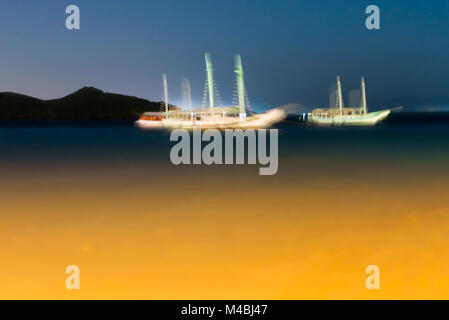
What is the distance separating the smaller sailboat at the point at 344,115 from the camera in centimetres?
7956

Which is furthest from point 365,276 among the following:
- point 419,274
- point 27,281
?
point 27,281

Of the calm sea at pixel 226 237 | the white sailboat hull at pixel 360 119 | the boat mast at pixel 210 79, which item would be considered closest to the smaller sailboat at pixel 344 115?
the white sailboat hull at pixel 360 119

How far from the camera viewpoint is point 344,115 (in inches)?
3285

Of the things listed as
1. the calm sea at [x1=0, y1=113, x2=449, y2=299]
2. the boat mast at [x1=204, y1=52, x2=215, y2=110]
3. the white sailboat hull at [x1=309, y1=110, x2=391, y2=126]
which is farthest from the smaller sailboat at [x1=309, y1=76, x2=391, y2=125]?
the calm sea at [x1=0, y1=113, x2=449, y2=299]

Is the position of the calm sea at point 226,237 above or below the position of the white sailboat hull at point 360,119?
below

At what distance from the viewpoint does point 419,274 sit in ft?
18.1

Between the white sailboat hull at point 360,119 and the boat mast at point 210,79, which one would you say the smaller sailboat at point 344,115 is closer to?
the white sailboat hull at point 360,119

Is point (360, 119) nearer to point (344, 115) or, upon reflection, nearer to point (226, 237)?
point (344, 115)

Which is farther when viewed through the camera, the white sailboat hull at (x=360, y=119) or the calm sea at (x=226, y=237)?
the white sailboat hull at (x=360, y=119)

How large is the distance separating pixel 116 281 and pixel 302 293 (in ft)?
7.00

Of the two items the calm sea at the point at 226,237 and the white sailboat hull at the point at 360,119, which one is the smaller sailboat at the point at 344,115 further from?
the calm sea at the point at 226,237
